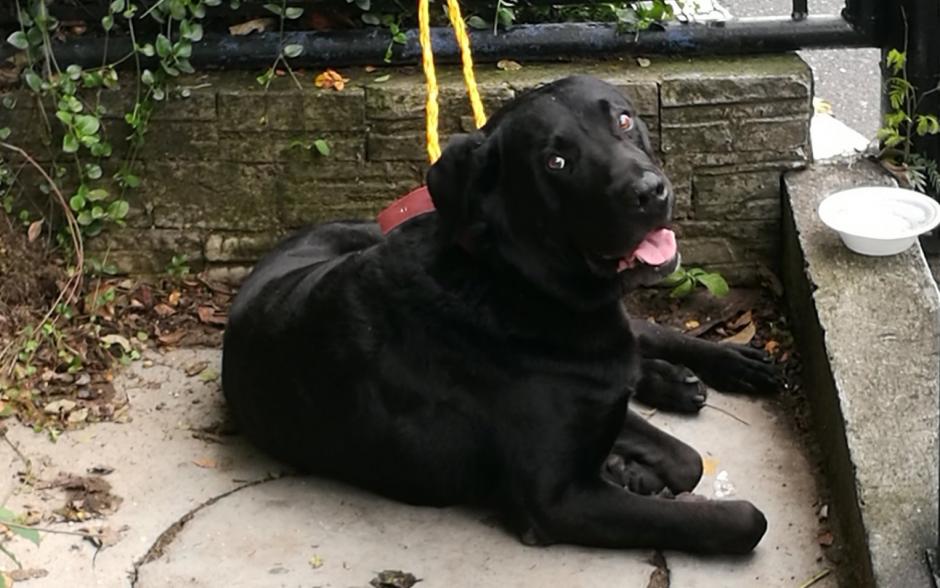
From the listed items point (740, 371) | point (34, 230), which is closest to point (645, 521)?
point (740, 371)

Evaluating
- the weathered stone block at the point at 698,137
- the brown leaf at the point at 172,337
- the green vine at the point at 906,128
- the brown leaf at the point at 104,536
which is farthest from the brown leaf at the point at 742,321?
the brown leaf at the point at 104,536

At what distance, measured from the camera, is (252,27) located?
14.6ft

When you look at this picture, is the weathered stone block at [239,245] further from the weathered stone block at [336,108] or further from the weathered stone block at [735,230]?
the weathered stone block at [735,230]

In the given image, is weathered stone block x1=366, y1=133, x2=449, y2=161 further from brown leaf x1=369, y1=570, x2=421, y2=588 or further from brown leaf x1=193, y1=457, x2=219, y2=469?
brown leaf x1=369, y1=570, x2=421, y2=588

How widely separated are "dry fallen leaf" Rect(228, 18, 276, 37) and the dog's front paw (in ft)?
5.44

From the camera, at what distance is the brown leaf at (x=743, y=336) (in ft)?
13.8

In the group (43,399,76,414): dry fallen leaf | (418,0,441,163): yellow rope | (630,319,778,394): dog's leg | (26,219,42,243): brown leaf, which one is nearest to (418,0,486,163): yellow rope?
(418,0,441,163): yellow rope

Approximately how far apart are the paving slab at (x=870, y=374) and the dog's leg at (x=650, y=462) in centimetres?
34

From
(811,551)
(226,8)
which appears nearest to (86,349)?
(226,8)

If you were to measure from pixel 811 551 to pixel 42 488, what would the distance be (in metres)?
1.88

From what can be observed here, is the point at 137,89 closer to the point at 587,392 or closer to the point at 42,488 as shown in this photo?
the point at 42,488

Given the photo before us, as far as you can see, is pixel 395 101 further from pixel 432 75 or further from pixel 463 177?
pixel 463 177

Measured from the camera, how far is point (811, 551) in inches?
131

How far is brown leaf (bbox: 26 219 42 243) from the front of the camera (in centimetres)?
446
